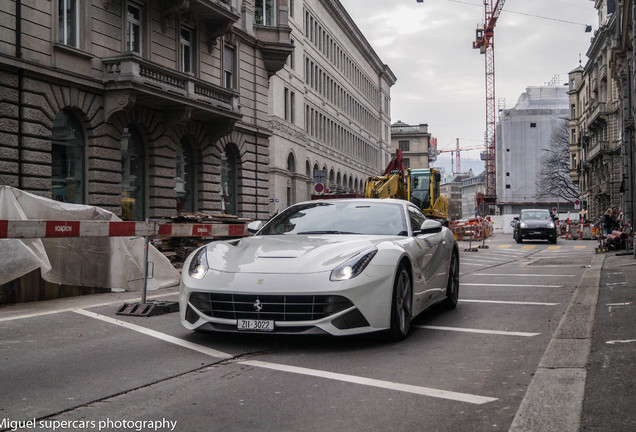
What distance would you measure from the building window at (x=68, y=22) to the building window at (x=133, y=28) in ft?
7.49

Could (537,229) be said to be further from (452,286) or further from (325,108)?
Result: (452,286)

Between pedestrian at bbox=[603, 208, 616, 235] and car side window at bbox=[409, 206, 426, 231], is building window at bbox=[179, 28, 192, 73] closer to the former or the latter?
pedestrian at bbox=[603, 208, 616, 235]

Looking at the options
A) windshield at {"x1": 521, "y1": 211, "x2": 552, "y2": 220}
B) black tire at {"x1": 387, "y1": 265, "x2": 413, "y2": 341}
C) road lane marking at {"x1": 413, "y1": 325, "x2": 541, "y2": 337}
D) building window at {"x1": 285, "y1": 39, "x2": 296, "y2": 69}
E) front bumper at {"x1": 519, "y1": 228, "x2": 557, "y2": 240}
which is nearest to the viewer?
black tire at {"x1": 387, "y1": 265, "x2": 413, "y2": 341}

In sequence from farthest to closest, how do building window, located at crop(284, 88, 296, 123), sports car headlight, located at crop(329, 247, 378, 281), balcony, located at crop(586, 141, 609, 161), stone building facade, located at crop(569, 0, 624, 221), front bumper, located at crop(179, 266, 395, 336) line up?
balcony, located at crop(586, 141, 609, 161)
stone building facade, located at crop(569, 0, 624, 221)
building window, located at crop(284, 88, 296, 123)
sports car headlight, located at crop(329, 247, 378, 281)
front bumper, located at crop(179, 266, 395, 336)

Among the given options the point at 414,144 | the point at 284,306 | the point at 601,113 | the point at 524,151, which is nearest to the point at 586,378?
the point at 284,306

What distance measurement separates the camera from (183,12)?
24.7m

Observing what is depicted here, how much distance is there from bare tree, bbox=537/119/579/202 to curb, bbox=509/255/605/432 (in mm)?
85773

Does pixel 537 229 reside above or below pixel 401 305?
above

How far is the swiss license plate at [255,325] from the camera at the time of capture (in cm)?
586

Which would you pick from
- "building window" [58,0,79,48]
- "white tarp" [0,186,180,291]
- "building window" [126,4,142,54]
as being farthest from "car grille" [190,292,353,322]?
"building window" [126,4,142,54]

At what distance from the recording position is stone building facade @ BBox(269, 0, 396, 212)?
4506cm

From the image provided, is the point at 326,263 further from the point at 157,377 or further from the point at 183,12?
the point at 183,12

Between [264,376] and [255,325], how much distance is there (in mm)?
939

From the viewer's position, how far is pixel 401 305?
6.47 metres
